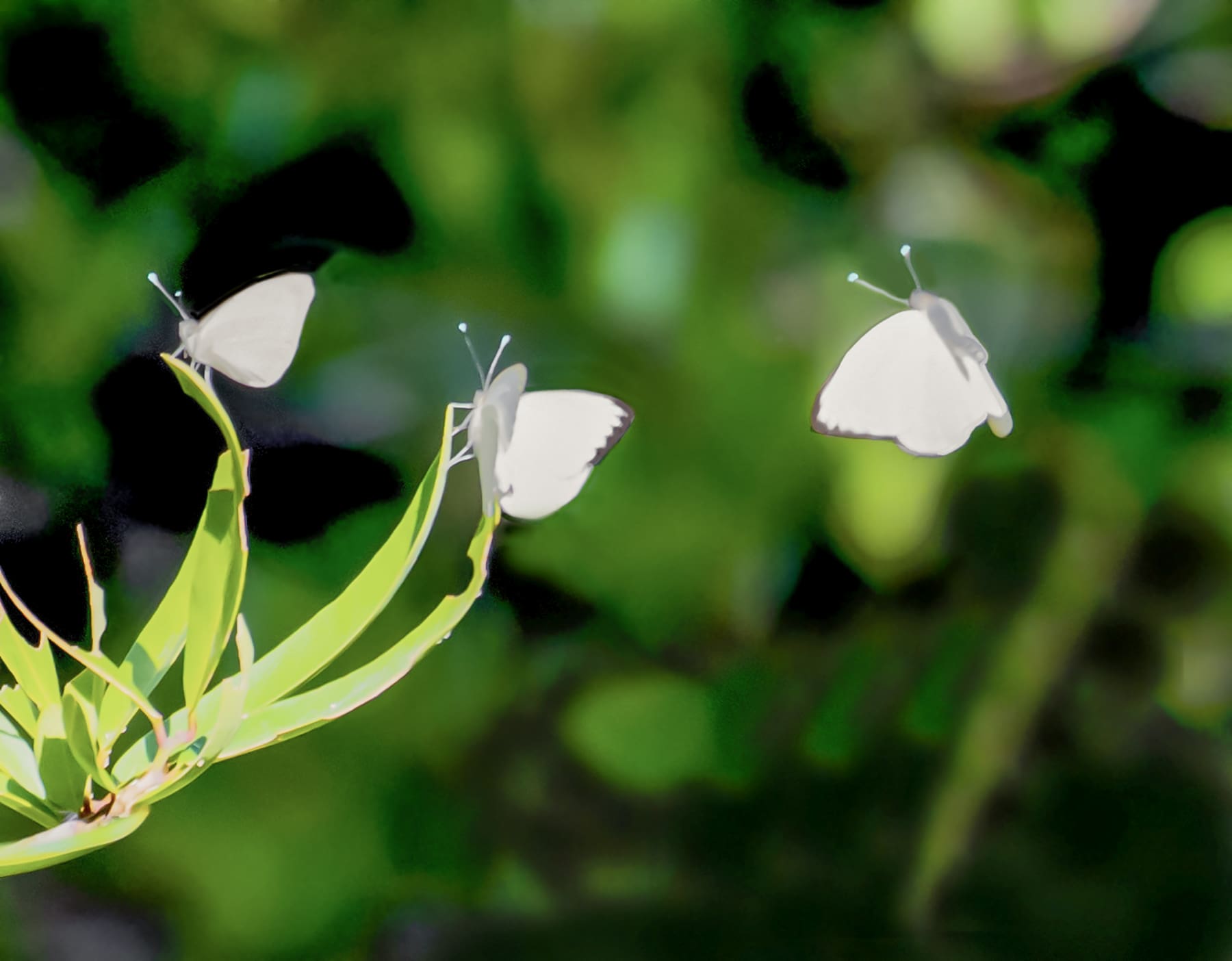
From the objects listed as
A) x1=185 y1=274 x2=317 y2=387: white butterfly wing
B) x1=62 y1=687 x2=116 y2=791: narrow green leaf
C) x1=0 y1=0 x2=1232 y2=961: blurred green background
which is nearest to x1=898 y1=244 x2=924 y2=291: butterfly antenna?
x1=0 y1=0 x2=1232 y2=961: blurred green background

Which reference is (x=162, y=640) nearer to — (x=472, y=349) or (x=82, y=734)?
(x=82, y=734)

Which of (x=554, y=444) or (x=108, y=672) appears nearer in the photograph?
(x=108, y=672)

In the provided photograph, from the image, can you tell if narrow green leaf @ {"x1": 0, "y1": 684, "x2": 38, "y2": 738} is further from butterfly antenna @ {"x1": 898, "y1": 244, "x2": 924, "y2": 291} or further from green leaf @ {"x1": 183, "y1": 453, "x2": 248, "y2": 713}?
butterfly antenna @ {"x1": 898, "y1": 244, "x2": 924, "y2": 291}

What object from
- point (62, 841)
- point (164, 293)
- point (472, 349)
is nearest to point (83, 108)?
point (164, 293)

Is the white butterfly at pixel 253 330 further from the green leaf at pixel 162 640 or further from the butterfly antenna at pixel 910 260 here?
the butterfly antenna at pixel 910 260

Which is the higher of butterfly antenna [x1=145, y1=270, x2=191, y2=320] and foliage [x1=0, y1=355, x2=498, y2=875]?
butterfly antenna [x1=145, y1=270, x2=191, y2=320]

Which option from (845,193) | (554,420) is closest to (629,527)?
(554,420)

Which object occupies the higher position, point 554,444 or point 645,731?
point 554,444
